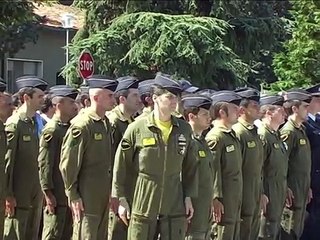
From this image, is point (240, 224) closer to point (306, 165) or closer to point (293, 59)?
point (306, 165)

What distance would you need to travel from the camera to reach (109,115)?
8836 millimetres

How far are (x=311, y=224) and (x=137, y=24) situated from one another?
982 centimetres

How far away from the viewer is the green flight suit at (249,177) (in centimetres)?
885

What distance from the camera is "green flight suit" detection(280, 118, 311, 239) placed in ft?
32.8

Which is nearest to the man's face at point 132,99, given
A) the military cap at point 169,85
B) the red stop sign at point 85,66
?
the military cap at point 169,85

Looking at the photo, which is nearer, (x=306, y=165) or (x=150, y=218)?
(x=150, y=218)

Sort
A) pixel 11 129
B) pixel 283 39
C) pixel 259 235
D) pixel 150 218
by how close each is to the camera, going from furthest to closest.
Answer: pixel 283 39, pixel 259 235, pixel 11 129, pixel 150 218

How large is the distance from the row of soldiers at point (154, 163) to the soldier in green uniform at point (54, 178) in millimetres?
10

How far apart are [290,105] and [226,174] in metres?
2.12

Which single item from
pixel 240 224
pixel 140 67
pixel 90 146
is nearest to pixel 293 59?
pixel 140 67

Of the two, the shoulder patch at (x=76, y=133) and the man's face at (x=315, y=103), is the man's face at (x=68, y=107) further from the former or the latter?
the man's face at (x=315, y=103)

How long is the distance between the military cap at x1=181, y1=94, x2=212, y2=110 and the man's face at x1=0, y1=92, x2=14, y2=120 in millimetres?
1841

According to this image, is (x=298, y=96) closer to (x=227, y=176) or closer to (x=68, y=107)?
(x=227, y=176)

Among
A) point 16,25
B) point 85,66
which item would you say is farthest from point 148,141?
point 16,25
